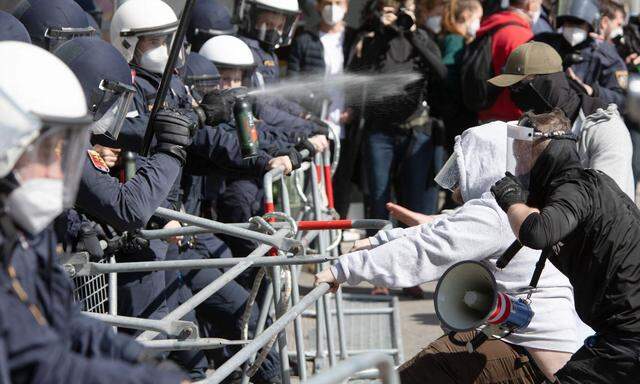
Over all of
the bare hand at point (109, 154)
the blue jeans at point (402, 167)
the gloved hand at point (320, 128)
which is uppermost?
the bare hand at point (109, 154)

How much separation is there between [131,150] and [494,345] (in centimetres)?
184

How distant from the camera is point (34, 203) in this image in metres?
2.41

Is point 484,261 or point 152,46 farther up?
point 152,46

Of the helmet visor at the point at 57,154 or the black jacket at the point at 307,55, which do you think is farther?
the black jacket at the point at 307,55

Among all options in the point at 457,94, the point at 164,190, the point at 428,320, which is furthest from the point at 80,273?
the point at 457,94

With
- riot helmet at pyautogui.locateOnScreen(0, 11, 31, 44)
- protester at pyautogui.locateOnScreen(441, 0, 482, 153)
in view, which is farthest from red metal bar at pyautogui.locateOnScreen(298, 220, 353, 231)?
protester at pyautogui.locateOnScreen(441, 0, 482, 153)

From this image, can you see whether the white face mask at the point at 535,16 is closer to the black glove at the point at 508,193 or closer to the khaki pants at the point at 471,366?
the khaki pants at the point at 471,366

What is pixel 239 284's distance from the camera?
240 inches

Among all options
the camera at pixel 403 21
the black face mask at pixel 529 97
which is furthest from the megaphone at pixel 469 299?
the camera at pixel 403 21

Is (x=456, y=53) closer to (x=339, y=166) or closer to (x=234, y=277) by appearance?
(x=339, y=166)

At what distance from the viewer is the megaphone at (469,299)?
392cm

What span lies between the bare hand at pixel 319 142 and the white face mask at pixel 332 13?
7.19 ft

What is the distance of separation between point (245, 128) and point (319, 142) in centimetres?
124

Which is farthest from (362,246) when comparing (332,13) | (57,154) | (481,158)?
(332,13)
